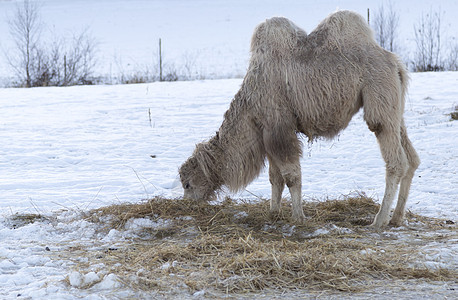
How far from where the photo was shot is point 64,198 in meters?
6.97

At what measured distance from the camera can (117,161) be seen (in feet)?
30.1

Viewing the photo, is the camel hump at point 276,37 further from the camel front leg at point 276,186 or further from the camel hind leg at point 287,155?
the camel front leg at point 276,186

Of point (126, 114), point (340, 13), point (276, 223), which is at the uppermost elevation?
point (340, 13)

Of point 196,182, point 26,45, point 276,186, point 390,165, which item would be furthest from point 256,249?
point 26,45

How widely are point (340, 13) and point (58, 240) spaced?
373cm

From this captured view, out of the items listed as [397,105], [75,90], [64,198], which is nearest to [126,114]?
[75,90]

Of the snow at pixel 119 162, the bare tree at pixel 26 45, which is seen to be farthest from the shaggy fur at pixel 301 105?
the bare tree at pixel 26 45

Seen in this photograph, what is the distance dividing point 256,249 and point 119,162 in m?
4.91

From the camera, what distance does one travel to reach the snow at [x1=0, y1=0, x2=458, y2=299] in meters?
4.58

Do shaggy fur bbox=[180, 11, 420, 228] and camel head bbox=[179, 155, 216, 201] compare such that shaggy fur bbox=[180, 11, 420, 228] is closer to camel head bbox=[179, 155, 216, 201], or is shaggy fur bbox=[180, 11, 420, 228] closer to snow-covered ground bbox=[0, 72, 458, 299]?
camel head bbox=[179, 155, 216, 201]

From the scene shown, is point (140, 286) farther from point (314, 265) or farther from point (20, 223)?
point (20, 223)

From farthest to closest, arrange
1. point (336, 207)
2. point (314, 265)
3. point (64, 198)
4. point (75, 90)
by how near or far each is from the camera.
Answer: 1. point (75, 90)
2. point (64, 198)
3. point (336, 207)
4. point (314, 265)

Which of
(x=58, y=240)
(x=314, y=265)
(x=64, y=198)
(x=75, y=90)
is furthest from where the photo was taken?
(x=75, y=90)

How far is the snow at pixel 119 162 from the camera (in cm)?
458
